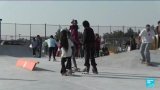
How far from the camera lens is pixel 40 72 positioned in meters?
15.3

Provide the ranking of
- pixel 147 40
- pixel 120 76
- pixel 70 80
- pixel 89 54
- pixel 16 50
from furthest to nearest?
pixel 16 50 < pixel 147 40 < pixel 89 54 < pixel 120 76 < pixel 70 80

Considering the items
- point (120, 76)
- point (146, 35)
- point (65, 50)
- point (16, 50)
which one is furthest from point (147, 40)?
point (16, 50)

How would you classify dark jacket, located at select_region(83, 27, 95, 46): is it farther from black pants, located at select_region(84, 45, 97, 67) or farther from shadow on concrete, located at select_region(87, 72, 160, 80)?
shadow on concrete, located at select_region(87, 72, 160, 80)

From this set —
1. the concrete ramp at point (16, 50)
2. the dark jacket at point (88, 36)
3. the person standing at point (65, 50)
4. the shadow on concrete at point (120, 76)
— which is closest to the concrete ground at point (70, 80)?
the shadow on concrete at point (120, 76)

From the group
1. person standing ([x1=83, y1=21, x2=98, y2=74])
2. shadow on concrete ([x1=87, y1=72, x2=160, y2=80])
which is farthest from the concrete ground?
person standing ([x1=83, y1=21, x2=98, y2=74])

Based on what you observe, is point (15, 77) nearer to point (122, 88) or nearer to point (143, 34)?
point (122, 88)

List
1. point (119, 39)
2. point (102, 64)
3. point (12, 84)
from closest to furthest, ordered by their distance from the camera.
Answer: point (12, 84), point (102, 64), point (119, 39)

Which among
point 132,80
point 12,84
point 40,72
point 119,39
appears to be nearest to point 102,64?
point 40,72

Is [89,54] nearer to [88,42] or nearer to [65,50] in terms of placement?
[88,42]

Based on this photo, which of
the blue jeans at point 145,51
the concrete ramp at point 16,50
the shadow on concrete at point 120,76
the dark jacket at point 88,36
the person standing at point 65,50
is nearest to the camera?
the shadow on concrete at point 120,76

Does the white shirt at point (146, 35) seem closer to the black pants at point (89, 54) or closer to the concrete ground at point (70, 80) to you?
the concrete ground at point (70, 80)

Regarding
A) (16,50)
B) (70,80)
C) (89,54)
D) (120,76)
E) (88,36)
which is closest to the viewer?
(70,80)

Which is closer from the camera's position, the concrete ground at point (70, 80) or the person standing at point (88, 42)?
the concrete ground at point (70, 80)

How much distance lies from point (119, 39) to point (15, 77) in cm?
2446
